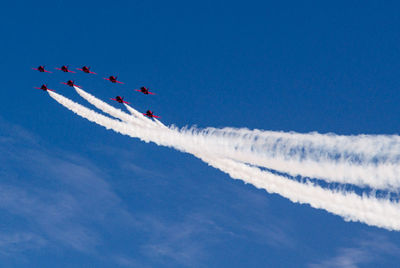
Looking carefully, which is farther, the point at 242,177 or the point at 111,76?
the point at 111,76

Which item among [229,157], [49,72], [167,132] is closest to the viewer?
[229,157]

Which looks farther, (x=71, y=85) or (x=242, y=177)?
(x=71, y=85)

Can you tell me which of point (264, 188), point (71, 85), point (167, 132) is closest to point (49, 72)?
point (71, 85)

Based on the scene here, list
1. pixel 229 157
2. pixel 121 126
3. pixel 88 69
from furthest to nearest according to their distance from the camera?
pixel 88 69
pixel 121 126
pixel 229 157

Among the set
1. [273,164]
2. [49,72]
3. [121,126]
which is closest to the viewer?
[273,164]

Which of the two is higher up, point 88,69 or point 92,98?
point 88,69

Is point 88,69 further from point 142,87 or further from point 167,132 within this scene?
point 167,132

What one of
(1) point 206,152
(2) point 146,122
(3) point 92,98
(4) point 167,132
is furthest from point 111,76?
(1) point 206,152

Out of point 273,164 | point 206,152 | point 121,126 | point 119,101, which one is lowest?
point 273,164

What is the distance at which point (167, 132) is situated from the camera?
110m

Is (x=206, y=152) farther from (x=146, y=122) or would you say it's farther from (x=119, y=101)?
(x=119, y=101)

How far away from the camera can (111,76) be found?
137375 mm

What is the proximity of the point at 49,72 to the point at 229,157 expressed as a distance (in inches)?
2981

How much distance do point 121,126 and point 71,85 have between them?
92.9 feet
